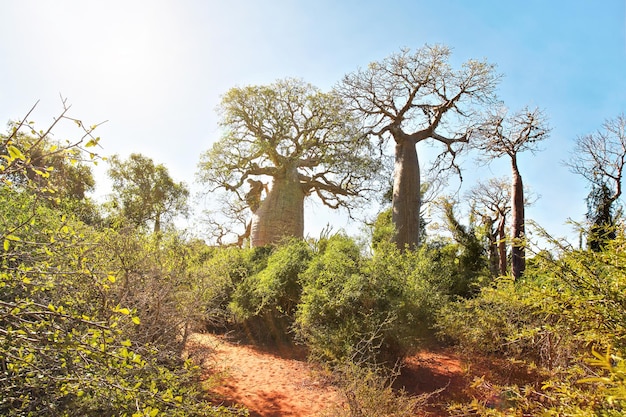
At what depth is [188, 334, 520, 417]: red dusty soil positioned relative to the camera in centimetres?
426

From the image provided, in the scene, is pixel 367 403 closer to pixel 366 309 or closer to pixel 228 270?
pixel 366 309

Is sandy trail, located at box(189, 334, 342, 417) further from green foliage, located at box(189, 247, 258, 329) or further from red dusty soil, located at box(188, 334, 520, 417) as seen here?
green foliage, located at box(189, 247, 258, 329)

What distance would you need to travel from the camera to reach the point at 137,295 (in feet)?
11.0

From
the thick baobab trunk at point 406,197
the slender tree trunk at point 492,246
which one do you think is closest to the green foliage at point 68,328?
the thick baobab trunk at point 406,197

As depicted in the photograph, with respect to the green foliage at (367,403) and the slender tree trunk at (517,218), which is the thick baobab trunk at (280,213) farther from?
the green foliage at (367,403)

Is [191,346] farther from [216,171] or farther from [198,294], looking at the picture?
[216,171]

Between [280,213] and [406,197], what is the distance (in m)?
3.59

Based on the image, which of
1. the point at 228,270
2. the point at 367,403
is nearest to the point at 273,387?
the point at 367,403

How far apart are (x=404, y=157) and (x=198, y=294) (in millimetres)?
6080

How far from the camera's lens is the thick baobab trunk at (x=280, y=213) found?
33.0 feet

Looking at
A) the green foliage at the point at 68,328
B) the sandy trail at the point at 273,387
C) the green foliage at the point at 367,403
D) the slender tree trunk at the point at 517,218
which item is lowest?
the sandy trail at the point at 273,387

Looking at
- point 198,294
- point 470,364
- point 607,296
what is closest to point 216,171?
point 198,294

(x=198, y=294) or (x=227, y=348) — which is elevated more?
(x=198, y=294)

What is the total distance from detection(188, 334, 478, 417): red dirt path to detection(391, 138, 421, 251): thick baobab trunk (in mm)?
2655
